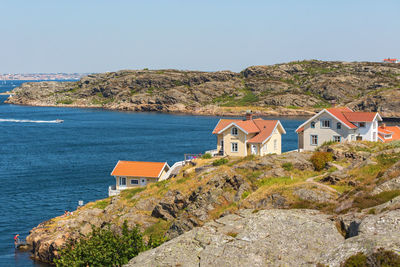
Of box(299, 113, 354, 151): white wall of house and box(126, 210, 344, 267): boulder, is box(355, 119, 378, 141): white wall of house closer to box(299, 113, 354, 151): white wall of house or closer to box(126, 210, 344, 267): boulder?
box(299, 113, 354, 151): white wall of house

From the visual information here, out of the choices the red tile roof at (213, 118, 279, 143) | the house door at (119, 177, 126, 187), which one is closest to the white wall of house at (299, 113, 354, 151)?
the red tile roof at (213, 118, 279, 143)

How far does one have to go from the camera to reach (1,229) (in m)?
57.5

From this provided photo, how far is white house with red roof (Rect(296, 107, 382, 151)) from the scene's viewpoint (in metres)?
60.7

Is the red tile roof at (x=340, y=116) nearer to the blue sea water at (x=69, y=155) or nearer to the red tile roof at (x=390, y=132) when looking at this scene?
the red tile roof at (x=390, y=132)

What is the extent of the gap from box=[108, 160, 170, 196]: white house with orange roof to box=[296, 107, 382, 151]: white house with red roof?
836 inches

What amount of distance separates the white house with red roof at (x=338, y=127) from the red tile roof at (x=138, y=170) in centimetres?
2143

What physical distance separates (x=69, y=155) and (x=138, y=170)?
51948 millimetres

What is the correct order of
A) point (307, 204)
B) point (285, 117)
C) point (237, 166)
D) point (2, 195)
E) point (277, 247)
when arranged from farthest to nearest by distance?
point (285, 117)
point (2, 195)
point (237, 166)
point (307, 204)
point (277, 247)

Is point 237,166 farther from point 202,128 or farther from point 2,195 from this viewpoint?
point 202,128

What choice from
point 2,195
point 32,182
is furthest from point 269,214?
point 32,182

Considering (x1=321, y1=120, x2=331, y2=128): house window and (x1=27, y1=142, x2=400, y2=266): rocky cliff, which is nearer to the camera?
(x1=27, y1=142, x2=400, y2=266): rocky cliff

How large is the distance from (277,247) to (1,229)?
49206mm

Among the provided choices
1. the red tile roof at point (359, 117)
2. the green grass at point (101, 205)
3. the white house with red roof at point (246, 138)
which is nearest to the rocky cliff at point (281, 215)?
the green grass at point (101, 205)

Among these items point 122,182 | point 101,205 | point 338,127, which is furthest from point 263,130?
point 101,205
